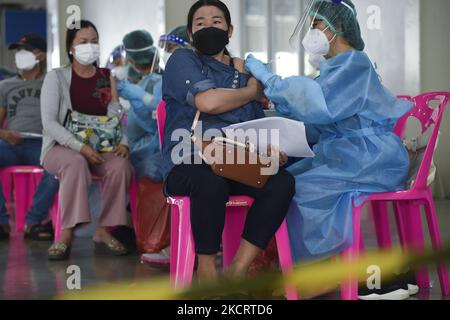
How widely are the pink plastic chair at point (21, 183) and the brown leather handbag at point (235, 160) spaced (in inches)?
90.7

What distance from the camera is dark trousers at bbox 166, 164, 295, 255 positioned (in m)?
2.01

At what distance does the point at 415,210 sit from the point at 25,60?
260 centimetres

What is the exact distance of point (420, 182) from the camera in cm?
222

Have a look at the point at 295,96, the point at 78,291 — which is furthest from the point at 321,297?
the point at 78,291

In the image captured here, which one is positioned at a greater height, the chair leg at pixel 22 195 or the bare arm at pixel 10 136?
the bare arm at pixel 10 136

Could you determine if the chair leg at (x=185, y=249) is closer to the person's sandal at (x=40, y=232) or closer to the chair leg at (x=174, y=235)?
the chair leg at (x=174, y=235)

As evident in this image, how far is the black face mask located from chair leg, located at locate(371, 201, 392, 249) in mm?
761

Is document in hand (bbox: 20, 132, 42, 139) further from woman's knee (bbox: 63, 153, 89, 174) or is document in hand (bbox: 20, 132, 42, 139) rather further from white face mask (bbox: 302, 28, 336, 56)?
white face mask (bbox: 302, 28, 336, 56)

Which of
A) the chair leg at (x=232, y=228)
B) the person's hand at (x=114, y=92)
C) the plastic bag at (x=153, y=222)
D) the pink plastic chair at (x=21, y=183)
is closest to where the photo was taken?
the chair leg at (x=232, y=228)

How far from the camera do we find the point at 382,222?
2541mm

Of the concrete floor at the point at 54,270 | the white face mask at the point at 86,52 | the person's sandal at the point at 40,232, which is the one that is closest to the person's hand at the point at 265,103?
the concrete floor at the point at 54,270

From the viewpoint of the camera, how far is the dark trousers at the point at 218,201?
201cm

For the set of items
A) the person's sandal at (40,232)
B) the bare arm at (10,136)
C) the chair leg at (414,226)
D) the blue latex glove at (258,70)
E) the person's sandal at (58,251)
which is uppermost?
the blue latex glove at (258,70)

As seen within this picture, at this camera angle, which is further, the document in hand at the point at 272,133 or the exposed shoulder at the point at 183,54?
the exposed shoulder at the point at 183,54
